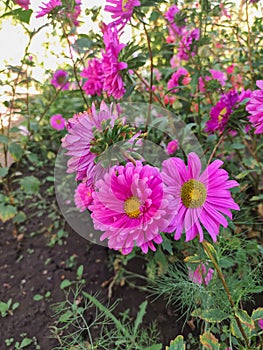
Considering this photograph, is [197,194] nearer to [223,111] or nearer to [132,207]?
[132,207]

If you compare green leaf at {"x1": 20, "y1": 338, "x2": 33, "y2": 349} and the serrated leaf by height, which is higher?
the serrated leaf

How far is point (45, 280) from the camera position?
1.38 metres

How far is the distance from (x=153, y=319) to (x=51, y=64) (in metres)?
1.76

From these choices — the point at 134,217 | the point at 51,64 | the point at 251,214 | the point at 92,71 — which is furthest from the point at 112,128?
the point at 51,64

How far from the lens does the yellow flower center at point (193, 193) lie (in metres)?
0.53

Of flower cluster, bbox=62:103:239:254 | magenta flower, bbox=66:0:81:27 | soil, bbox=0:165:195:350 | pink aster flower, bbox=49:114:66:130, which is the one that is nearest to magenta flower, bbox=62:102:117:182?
flower cluster, bbox=62:103:239:254

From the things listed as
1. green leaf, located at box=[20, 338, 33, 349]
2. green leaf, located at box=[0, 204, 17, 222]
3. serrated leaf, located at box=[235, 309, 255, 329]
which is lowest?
green leaf, located at box=[20, 338, 33, 349]

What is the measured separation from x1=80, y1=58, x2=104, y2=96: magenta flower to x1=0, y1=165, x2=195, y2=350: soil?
623 mm

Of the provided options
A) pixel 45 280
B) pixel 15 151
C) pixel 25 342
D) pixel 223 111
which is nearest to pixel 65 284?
pixel 45 280

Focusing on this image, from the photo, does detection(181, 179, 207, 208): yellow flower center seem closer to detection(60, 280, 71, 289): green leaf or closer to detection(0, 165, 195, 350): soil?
detection(0, 165, 195, 350): soil

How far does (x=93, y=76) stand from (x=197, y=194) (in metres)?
0.63

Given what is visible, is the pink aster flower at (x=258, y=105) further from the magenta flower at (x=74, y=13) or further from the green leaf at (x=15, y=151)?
the green leaf at (x=15, y=151)

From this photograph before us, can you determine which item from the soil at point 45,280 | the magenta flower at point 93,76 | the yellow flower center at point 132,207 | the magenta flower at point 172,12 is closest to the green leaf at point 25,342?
the soil at point 45,280

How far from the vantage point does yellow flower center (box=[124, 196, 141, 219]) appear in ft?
1.60
